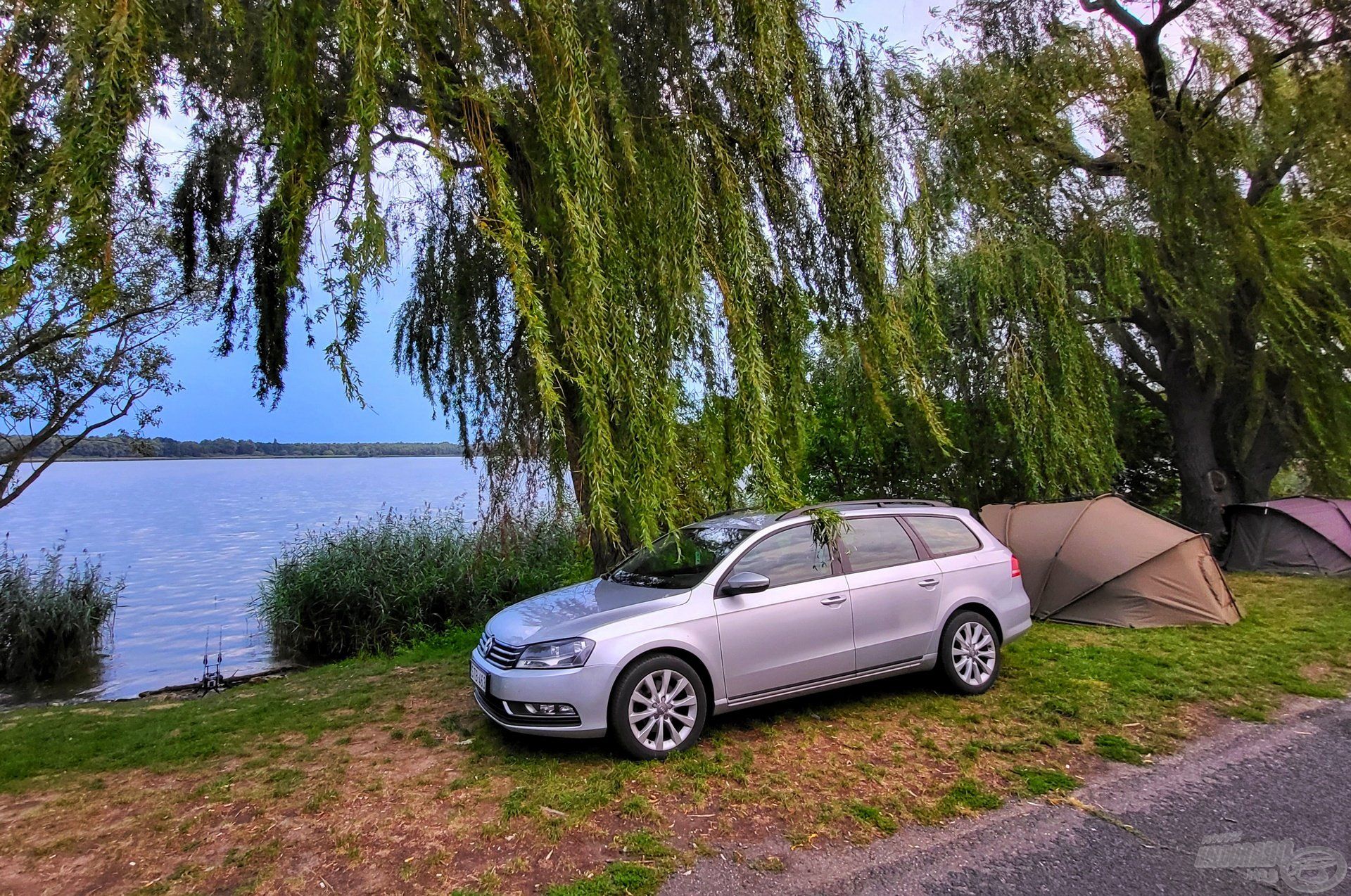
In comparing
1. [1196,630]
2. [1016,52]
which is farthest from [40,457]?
[1016,52]

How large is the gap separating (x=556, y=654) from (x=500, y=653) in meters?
0.50

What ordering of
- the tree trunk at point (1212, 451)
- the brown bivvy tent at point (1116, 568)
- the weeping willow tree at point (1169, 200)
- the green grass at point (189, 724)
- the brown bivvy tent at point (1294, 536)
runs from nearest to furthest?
the green grass at point (189, 724) < the brown bivvy tent at point (1116, 568) < the weeping willow tree at point (1169, 200) < the brown bivvy tent at point (1294, 536) < the tree trunk at point (1212, 451)

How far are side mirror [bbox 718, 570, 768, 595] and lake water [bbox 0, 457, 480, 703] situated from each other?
3.16 meters

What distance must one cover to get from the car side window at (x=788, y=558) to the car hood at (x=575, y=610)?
1.98 feet

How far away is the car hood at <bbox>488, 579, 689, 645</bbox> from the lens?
468 cm

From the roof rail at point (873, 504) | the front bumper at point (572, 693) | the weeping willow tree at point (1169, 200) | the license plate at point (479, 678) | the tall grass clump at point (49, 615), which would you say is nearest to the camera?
the front bumper at point (572, 693)

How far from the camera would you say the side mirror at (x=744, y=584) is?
4.92 meters

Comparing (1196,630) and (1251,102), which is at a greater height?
(1251,102)

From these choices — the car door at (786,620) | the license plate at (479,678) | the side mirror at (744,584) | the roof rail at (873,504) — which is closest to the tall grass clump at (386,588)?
the license plate at (479,678)

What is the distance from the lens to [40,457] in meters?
10.5

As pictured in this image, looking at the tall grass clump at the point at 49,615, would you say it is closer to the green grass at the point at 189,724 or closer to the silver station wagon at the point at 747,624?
the green grass at the point at 189,724

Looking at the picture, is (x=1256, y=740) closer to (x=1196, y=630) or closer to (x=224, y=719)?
(x=1196, y=630)

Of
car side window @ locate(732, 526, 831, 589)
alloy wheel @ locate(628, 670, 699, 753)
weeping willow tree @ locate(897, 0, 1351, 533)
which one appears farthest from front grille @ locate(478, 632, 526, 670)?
weeping willow tree @ locate(897, 0, 1351, 533)

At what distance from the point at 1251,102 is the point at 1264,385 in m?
4.01
